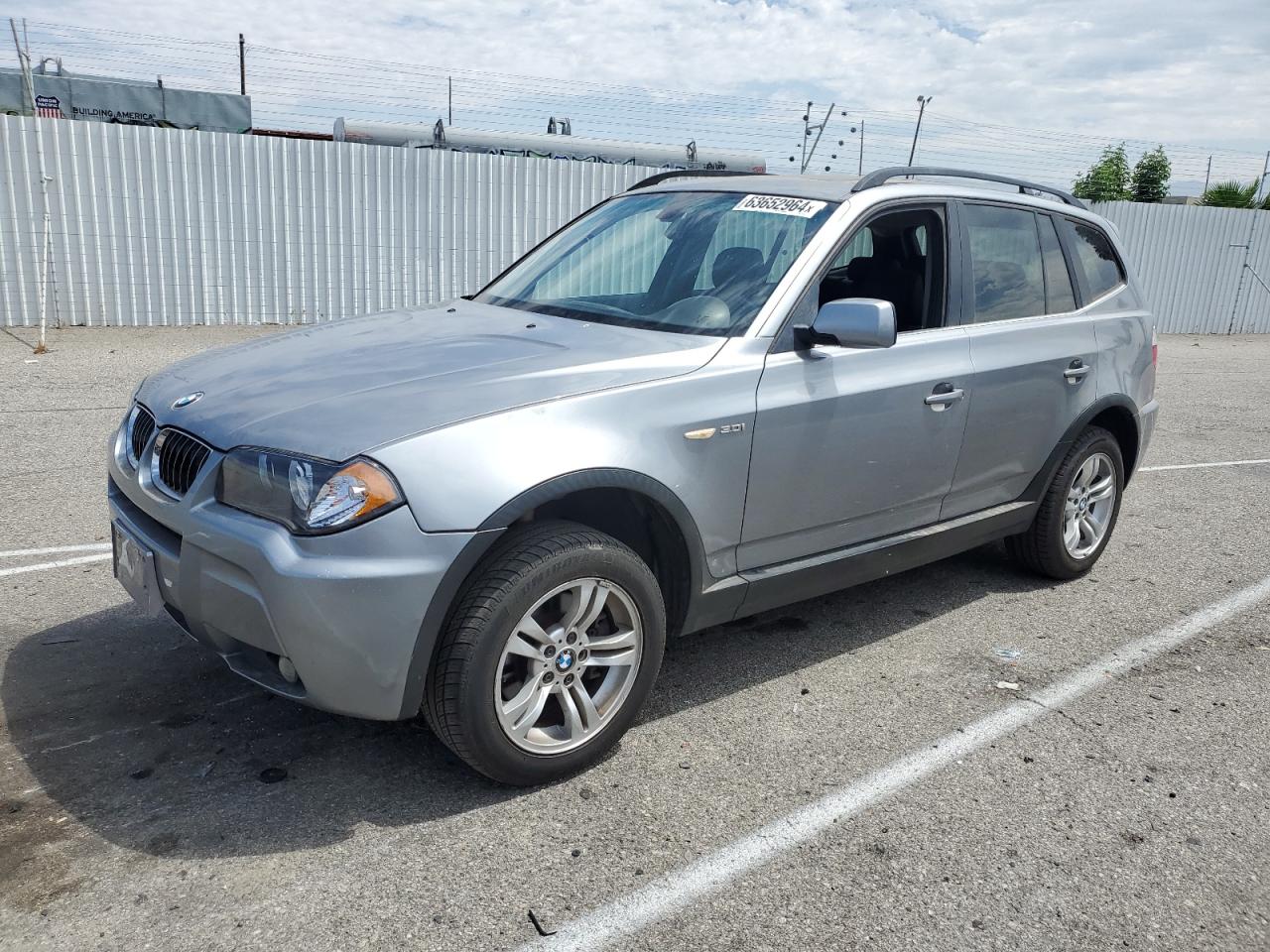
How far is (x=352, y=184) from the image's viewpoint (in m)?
14.6

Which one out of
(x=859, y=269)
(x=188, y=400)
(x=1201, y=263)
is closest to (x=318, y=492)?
(x=188, y=400)

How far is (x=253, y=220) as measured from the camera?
46.3 ft

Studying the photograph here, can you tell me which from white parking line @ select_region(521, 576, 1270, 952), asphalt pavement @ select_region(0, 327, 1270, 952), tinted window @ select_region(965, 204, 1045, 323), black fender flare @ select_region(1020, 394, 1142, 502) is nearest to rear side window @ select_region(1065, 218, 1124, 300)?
tinted window @ select_region(965, 204, 1045, 323)

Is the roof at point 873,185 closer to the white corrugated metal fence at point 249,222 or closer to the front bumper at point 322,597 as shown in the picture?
the front bumper at point 322,597

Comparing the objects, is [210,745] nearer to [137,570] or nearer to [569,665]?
[137,570]

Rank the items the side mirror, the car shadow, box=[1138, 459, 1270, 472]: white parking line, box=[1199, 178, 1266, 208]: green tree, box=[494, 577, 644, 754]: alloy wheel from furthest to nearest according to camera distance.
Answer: box=[1199, 178, 1266, 208]: green tree
box=[1138, 459, 1270, 472]: white parking line
the side mirror
box=[494, 577, 644, 754]: alloy wheel
the car shadow

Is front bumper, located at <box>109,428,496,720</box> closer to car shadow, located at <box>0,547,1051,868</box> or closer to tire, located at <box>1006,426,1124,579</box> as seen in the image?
car shadow, located at <box>0,547,1051,868</box>

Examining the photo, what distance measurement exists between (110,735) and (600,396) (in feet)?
6.29

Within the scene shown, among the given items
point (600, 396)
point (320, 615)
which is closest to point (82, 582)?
point (320, 615)

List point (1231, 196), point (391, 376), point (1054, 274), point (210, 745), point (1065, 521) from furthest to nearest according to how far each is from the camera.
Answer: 1. point (1231, 196)
2. point (1065, 521)
3. point (1054, 274)
4. point (210, 745)
5. point (391, 376)

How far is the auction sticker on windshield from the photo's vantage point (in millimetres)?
4004

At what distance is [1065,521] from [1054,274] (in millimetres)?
1176

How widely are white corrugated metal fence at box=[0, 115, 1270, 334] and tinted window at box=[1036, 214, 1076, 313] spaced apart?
1147 cm

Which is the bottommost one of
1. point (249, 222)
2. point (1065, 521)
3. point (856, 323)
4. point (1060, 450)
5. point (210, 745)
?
point (210, 745)
